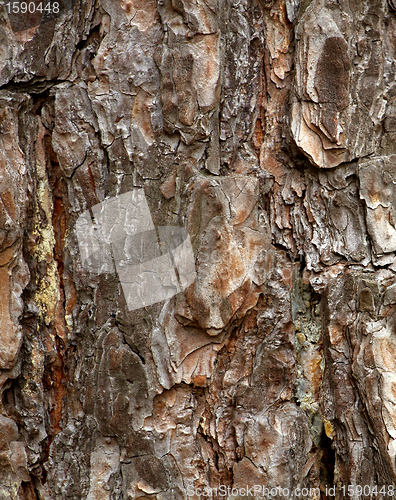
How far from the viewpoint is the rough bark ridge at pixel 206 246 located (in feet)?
3.82

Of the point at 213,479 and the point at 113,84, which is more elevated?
the point at 113,84

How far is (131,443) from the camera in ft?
3.83

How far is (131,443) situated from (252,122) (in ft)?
3.06

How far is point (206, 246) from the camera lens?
1.14m

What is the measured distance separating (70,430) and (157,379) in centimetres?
28

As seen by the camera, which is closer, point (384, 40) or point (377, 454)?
point (377, 454)

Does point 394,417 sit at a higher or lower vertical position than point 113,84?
lower

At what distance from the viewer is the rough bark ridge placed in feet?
3.82

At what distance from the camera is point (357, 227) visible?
1.24 meters

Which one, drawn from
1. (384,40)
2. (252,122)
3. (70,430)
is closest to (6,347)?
(70,430)

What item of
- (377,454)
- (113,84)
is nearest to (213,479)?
(377,454)

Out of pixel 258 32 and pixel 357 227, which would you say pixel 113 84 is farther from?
pixel 357 227

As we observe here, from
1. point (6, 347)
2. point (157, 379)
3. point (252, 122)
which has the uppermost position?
point (252, 122)

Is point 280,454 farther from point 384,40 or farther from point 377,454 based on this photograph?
A: point 384,40
